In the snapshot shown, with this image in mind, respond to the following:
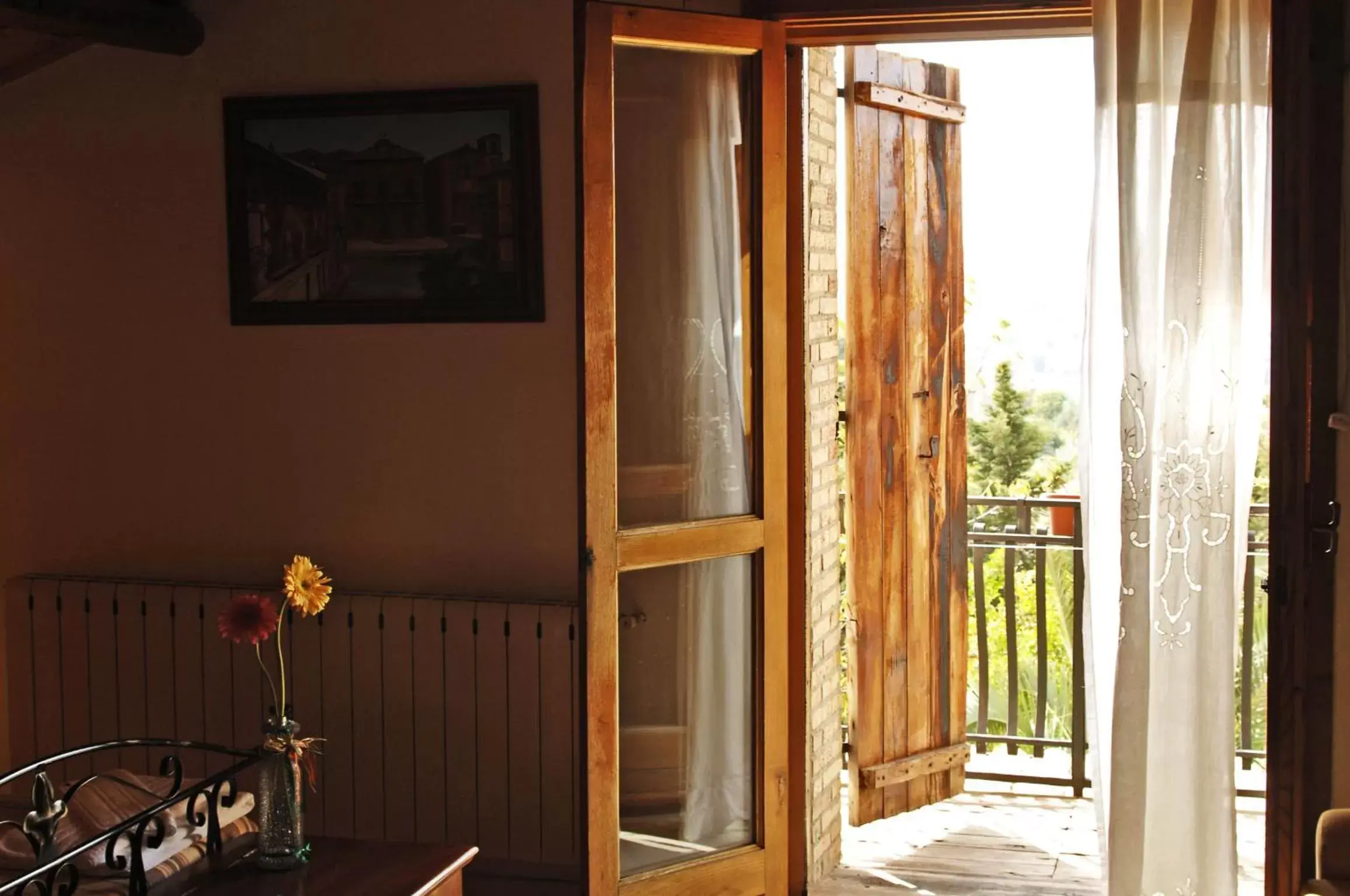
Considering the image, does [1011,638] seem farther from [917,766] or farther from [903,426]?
[903,426]

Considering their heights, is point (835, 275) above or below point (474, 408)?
above

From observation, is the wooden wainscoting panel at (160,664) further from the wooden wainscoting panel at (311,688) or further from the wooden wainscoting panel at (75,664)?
the wooden wainscoting panel at (311,688)

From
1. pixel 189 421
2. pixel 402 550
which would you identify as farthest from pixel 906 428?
pixel 189 421

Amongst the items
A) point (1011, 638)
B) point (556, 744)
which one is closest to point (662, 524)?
point (556, 744)

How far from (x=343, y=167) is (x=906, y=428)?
1891 millimetres

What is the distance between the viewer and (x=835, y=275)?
399 cm

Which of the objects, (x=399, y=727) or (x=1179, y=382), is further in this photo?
(x=399, y=727)

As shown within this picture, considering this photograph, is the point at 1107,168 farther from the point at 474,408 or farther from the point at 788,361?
the point at 474,408

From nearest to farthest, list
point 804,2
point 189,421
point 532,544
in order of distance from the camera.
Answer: point 804,2, point 532,544, point 189,421

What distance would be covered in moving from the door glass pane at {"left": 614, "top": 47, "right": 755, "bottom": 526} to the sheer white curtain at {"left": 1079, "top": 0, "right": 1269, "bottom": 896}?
0.85 metres

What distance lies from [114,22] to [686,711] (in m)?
2.41

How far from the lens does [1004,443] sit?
718 cm

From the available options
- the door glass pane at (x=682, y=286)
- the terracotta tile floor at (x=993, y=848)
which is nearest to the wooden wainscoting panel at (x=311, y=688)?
the door glass pane at (x=682, y=286)

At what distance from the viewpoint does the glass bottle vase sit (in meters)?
2.39
